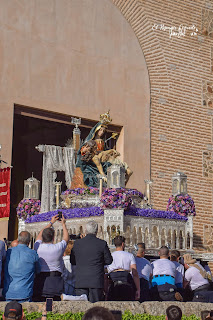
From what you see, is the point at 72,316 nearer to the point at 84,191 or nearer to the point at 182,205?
the point at 84,191

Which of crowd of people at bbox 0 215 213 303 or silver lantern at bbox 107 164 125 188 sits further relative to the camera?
silver lantern at bbox 107 164 125 188

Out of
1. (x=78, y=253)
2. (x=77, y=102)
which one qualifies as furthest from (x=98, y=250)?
(x=77, y=102)

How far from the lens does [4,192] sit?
12086 millimetres

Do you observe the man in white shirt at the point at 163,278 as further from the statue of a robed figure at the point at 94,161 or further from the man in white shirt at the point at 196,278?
the statue of a robed figure at the point at 94,161

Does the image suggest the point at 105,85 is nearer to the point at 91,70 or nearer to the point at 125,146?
the point at 91,70

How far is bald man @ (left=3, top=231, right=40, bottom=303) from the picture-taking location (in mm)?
A: 6691

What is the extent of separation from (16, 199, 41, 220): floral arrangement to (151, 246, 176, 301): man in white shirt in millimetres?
6953

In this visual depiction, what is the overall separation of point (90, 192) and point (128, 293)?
6634mm

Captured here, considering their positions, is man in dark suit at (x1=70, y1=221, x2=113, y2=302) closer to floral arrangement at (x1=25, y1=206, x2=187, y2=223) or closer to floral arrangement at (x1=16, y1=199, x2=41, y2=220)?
floral arrangement at (x1=25, y1=206, x2=187, y2=223)

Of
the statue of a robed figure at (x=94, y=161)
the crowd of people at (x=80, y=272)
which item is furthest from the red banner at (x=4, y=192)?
the crowd of people at (x=80, y=272)

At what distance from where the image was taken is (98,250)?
23.0 ft

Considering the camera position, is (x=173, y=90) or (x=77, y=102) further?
(x=173, y=90)

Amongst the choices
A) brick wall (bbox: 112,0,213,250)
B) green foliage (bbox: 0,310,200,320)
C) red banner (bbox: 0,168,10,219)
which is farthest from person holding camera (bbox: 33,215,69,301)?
brick wall (bbox: 112,0,213,250)

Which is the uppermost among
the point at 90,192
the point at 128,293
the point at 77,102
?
the point at 77,102
